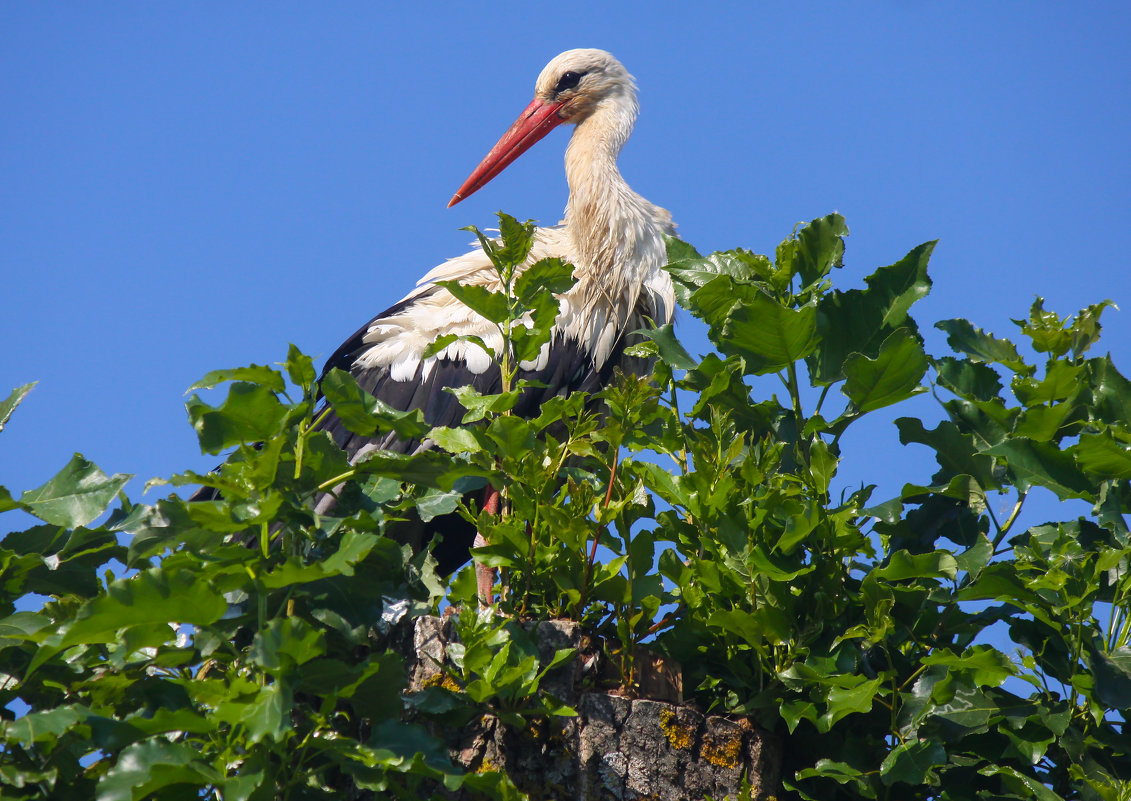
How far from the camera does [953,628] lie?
2789 mm

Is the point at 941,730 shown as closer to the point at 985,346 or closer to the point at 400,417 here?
the point at 985,346

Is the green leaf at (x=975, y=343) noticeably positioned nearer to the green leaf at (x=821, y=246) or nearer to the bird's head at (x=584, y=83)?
the green leaf at (x=821, y=246)

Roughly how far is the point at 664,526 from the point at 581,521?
29 centimetres

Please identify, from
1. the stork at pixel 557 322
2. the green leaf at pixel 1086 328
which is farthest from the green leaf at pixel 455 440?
the stork at pixel 557 322

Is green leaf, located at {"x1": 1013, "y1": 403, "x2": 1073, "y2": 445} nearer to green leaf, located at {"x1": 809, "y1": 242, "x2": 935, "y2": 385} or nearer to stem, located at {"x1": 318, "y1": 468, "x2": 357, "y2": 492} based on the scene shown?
green leaf, located at {"x1": 809, "y1": 242, "x2": 935, "y2": 385}

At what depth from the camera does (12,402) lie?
2.61 metres

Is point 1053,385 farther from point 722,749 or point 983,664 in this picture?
point 722,749

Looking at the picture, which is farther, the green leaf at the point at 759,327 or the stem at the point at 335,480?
the green leaf at the point at 759,327

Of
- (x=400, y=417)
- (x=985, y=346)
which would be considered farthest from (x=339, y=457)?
(x=985, y=346)

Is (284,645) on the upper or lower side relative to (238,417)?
lower

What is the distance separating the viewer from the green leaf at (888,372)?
2.62 m

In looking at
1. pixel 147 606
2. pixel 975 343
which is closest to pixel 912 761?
pixel 975 343

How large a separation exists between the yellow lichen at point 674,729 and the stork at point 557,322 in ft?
9.50

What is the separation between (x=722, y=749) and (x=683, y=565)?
468 mm
